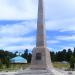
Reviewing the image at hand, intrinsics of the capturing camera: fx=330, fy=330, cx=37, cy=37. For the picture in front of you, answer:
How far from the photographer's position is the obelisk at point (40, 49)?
3822 cm

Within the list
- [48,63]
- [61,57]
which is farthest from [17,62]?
[48,63]

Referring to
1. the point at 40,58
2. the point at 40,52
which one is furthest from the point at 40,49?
the point at 40,58

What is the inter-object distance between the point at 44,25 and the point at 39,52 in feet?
10.8

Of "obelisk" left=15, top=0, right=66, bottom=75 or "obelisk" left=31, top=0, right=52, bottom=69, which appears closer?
"obelisk" left=15, top=0, right=66, bottom=75

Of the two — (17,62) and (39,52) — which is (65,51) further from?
(39,52)

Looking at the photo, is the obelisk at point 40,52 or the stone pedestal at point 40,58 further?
the stone pedestal at point 40,58

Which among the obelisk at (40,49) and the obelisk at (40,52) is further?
the obelisk at (40,49)

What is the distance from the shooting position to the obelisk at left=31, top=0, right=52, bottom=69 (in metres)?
38.2

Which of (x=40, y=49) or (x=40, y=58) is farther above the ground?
(x=40, y=49)

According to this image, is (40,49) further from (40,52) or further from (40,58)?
(40,58)

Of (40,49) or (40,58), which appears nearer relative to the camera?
(40,58)

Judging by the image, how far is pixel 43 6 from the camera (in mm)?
39188

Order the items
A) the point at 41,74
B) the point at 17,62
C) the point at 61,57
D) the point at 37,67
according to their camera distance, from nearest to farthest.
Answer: the point at 41,74
the point at 37,67
the point at 17,62
the point at 61,57

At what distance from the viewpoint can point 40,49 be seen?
38.7 meters
